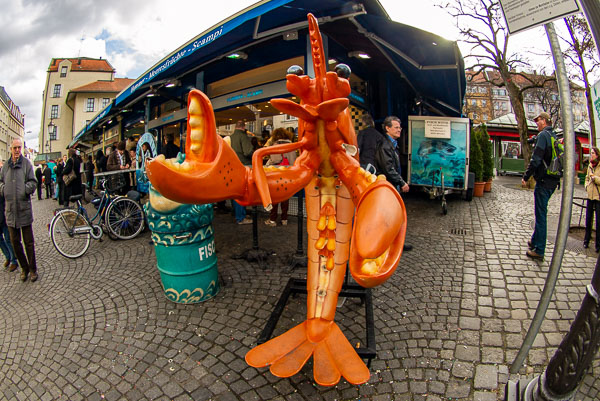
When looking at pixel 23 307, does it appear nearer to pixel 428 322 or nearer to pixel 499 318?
pixel 428 322

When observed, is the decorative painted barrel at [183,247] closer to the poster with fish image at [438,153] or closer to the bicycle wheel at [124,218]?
the bicycle wheel at [124,218]

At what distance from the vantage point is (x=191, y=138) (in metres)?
1.39

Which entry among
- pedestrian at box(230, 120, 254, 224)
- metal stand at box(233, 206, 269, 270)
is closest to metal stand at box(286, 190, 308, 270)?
metal stand at box(233, 206, 269, 270)

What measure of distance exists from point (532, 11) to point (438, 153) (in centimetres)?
612

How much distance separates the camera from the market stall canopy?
4.22 meters

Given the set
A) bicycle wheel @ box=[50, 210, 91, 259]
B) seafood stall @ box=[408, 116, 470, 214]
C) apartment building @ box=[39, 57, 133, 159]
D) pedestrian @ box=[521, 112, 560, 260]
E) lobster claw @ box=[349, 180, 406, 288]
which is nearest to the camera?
lobster claw @ box=[349, 180, 406, 288]

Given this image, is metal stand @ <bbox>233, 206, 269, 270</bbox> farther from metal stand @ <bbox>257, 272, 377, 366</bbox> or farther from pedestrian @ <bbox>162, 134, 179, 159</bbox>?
pedestrian @ <bbox>162, 134, 179, 159</bbox>

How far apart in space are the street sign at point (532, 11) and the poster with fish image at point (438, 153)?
5.90m

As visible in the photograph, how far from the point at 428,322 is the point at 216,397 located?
1809 mm

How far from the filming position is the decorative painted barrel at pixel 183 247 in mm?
2865

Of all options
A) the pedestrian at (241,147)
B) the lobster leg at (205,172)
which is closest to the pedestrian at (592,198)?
the lobster leg at (205,172)

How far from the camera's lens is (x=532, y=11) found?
1.68 m

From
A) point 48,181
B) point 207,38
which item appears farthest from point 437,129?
point 48,181

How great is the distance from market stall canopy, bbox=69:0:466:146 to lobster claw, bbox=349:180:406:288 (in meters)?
3.45
